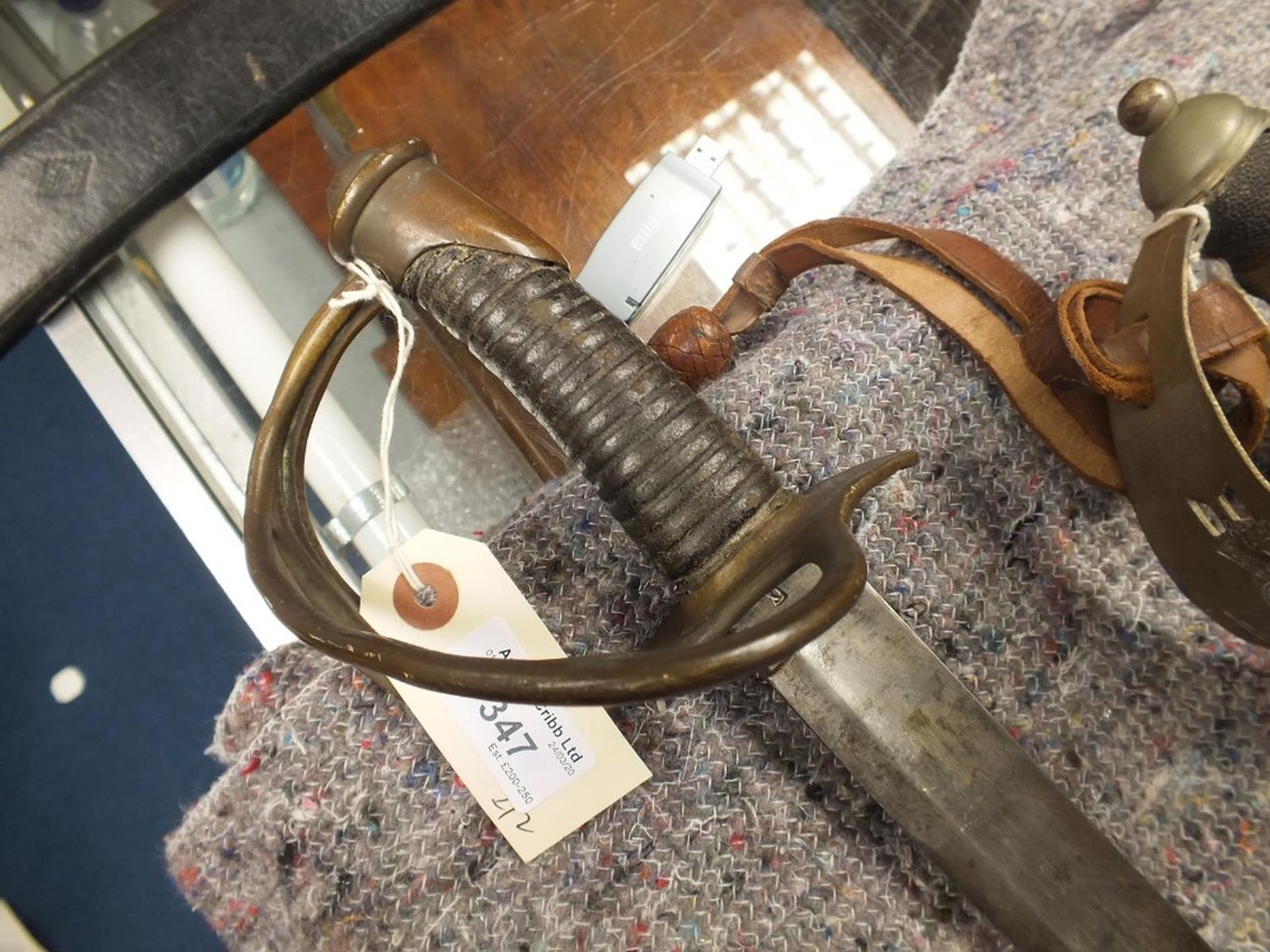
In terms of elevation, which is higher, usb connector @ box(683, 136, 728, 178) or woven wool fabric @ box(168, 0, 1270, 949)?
usb connector @ box(683, 136, 728, 178)

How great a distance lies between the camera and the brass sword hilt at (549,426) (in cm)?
40

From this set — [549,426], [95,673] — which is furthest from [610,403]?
[95,673]

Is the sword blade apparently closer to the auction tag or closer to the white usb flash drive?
the auction tag

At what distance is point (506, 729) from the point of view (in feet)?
1.65

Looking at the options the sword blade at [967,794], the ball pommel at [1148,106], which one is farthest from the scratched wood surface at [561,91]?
the sword blade at [967,794]

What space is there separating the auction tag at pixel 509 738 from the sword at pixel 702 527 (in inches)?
2.7

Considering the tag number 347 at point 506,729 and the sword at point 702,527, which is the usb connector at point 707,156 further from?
the tag number 347 at point 506,729

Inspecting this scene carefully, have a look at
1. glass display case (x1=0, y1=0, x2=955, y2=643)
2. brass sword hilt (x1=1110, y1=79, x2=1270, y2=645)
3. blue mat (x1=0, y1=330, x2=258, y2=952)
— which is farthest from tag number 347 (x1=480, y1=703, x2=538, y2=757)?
blue mat (x1=0, y1=330, x2=258, y2=952)

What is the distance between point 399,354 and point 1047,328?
362 millimetres

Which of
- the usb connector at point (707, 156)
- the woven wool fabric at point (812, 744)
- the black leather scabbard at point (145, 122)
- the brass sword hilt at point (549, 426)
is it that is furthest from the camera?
the usb connector at point (707, 156)

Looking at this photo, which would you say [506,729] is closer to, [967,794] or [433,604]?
[433,604]

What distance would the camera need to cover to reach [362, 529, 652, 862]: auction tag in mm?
501

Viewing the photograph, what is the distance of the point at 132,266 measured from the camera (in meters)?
0.69

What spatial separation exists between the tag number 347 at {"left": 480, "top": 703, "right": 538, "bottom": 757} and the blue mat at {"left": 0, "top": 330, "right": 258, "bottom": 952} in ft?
2.18
